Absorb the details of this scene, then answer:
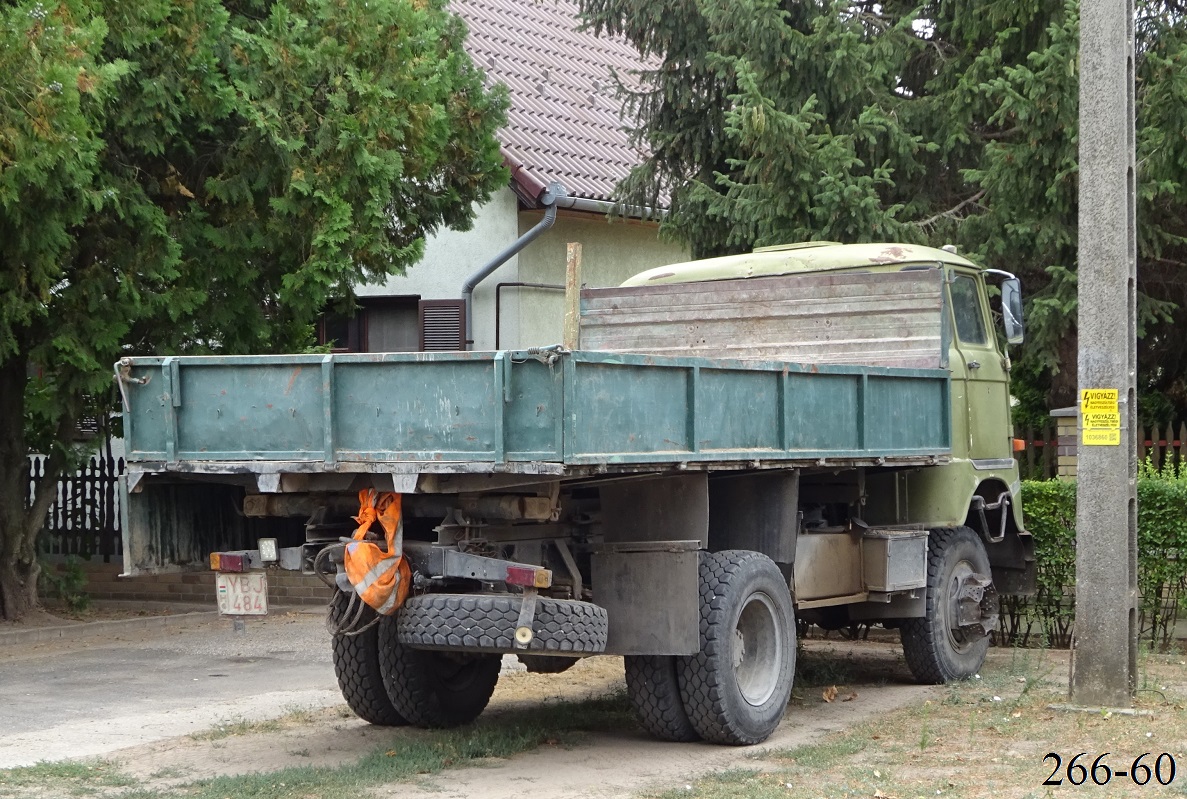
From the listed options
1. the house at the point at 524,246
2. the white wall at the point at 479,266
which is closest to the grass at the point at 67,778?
the house at the point at 524,246

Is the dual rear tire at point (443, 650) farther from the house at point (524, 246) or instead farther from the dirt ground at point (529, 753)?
the house at point (524, 246)

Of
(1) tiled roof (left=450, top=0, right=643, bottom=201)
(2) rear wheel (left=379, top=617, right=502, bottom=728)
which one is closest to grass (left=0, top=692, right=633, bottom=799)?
(2) rear wheel (left=379, top=617, right=502, bottom=728)

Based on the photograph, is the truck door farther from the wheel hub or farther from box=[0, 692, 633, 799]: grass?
box=[0, 692, 633, 799]: grass

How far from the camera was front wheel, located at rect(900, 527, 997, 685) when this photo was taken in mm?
10258

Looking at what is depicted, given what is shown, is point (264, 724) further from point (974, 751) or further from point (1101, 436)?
point (1101, 436)

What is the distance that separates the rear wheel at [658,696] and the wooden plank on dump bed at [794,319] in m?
2.74

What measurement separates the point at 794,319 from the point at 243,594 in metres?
4.23

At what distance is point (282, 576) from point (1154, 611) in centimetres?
801

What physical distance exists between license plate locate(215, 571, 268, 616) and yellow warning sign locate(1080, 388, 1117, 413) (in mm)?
4773

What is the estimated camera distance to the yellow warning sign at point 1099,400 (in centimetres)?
909

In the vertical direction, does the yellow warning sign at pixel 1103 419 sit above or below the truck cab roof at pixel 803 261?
below

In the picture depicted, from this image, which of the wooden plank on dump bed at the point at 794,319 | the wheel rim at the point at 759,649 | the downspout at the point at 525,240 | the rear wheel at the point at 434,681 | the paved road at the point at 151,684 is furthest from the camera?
the downspout at the point at 525,240

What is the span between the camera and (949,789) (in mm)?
7133

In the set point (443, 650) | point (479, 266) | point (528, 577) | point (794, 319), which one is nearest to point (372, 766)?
point (443, 650)
